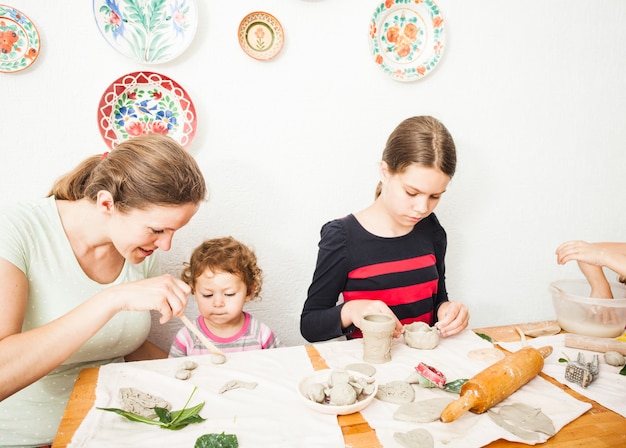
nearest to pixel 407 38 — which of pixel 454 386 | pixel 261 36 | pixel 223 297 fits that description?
pixel 261 36

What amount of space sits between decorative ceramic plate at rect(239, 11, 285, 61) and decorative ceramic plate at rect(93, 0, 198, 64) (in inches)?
8.4

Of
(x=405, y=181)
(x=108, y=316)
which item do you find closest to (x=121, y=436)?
(x=108, y=316)

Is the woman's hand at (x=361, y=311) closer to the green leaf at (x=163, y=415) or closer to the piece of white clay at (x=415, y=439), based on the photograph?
the piece of white clay at (x=415, y=439)

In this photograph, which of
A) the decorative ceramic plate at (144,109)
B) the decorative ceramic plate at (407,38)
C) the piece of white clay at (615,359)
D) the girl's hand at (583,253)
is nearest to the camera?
the piece of white clay at (615,359)

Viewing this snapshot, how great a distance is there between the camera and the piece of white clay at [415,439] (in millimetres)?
793

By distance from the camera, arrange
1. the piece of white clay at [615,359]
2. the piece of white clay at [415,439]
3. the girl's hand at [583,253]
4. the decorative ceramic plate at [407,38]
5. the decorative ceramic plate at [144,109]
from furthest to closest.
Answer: the decorative ceramic plate at [407,38] → the decorative ceramic plate at [144,109] → the girl's hand at [583,253] → the piece of white clay at [615,359] → the piece of white clay at [415,439]

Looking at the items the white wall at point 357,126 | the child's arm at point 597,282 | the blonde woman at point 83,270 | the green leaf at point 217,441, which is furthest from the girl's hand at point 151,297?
the child's arm at point 597,282

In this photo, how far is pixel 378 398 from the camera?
3.16 ft

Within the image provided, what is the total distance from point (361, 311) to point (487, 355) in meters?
0.39

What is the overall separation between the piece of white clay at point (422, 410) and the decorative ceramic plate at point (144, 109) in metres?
1.34

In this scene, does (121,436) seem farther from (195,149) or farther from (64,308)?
(195,149)

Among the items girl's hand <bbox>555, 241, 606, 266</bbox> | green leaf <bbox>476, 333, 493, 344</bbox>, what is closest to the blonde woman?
green leaf <bbox>476, 333, 493, 344</bbox>

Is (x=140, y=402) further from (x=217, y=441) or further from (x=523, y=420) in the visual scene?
(x=523, y=420)

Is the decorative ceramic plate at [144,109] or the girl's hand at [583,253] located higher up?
the decorative ceramic plate at [144,109]
